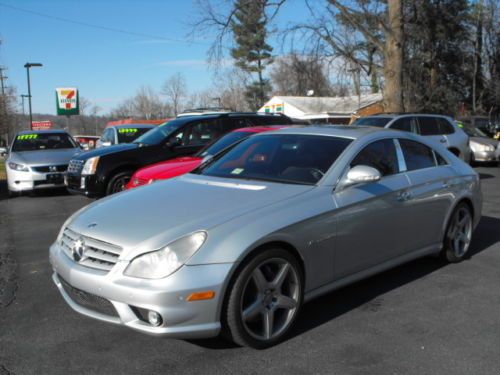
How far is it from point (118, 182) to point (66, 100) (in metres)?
39.7

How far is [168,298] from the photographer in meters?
2.99

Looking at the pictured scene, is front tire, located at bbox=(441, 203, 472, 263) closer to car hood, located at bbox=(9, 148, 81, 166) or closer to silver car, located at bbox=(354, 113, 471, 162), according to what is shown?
silver car, located at bbox=(354, 113, 471, 162)

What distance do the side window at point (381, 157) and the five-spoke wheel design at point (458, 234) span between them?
1.16m

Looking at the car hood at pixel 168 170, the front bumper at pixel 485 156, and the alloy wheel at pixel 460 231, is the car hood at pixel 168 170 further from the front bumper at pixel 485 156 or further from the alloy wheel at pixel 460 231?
the front bumper at pixel 485 156

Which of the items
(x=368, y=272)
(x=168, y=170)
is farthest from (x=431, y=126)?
(x=368, y=272)

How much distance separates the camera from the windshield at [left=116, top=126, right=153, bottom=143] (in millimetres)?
15576

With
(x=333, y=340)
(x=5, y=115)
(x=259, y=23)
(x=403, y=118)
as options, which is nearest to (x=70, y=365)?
(x=333, y=340)

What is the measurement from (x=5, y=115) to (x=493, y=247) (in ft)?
150

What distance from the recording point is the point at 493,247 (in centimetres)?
612

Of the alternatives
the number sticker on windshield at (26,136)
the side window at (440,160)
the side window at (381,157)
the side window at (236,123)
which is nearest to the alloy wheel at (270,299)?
the side window at (381,157)

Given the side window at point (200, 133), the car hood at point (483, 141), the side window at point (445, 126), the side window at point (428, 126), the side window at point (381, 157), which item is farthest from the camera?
the car hood at point (483, 141)

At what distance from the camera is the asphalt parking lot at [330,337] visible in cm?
321

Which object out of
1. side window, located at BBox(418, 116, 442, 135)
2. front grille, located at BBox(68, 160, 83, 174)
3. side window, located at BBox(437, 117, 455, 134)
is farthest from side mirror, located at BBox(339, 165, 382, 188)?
side window, located at BBox(437, 117, 455, 134)

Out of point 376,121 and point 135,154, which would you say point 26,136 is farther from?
point 376,121
